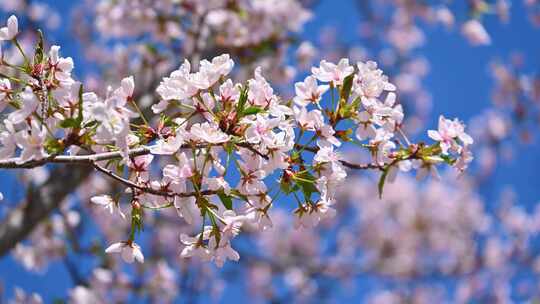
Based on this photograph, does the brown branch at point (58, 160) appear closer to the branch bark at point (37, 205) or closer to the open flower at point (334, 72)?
the open flower at point (334, 72)

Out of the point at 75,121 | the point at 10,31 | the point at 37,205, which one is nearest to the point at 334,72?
the point at 75,121

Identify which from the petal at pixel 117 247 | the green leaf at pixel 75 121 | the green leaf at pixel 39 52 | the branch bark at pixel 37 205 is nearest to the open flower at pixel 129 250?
the petal at pixel 117 247

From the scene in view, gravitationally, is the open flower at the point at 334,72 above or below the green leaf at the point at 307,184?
above

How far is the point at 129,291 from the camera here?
446 cm

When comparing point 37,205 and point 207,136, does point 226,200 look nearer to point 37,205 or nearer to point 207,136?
point 207,136

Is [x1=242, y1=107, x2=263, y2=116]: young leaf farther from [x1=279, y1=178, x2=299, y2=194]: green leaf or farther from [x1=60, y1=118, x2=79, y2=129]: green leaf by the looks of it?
[x1=60, y1=118, x2=79, y2=129]: green leaf

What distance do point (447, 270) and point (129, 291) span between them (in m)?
5.43

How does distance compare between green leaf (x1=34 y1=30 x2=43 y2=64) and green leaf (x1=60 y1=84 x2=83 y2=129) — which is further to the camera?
green leaf (x1=34 y1=30 x2=43 y2=64)

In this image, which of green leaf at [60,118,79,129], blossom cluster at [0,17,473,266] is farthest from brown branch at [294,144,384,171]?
green leaf at [60,118,79,129]

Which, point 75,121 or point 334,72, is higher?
point 334,72

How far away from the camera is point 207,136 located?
152 cm

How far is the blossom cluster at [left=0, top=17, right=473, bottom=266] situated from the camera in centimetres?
147

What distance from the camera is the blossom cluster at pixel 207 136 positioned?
4.83 ft

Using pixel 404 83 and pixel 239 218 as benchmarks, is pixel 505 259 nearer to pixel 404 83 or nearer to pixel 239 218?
pixel 404 83
